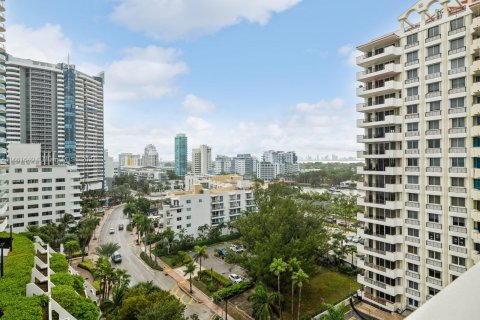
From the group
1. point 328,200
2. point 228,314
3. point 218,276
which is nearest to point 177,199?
point 218,276

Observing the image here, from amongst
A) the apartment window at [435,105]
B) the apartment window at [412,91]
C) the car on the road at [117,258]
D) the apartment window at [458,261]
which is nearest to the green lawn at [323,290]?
the apartment window at [458,261]

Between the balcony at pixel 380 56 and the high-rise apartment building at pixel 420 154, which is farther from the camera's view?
the balcony at pixel 380 56

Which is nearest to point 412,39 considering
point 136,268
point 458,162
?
point 458,162

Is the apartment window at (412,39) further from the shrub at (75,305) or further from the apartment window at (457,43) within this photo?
the shrub at (75,305)

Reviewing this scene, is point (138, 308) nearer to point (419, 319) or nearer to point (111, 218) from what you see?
point (419, 319)

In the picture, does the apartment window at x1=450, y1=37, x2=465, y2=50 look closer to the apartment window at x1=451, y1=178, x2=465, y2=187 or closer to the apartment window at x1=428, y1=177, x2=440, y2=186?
the apartment window at x1=451, y1=178, x2=465, y2=187

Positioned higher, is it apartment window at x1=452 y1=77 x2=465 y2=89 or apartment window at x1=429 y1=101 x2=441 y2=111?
apartment window at x1=452 y1=77 x2=465 y2=89

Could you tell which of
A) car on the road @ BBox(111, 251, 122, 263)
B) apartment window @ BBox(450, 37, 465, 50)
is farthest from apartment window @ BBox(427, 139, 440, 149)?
car on the road @ BBox(111, 251, 122, 263)
